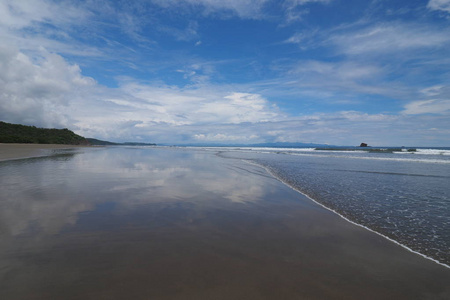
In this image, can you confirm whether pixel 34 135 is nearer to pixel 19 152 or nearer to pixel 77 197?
pixel 19 152

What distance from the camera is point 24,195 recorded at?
8141 millimetres

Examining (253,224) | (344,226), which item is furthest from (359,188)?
(253,224)

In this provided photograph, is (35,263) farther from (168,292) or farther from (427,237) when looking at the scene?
(427,237)

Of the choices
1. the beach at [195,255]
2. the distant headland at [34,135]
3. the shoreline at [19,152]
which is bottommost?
the beach at [195,255]

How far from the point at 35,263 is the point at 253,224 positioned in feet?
15.7

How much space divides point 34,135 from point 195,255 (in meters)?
87.7

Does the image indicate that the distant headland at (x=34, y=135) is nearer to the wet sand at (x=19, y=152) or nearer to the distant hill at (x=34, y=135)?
the distant hill at (x=34, y=135)

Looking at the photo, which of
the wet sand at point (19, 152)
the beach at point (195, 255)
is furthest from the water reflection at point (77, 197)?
the wet sand at point (19, 152)

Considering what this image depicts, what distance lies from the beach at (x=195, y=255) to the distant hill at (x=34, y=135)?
66.2 meters

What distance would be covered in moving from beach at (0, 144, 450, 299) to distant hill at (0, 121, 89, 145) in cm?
6617

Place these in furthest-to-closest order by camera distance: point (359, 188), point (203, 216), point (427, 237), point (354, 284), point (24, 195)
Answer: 1. point (359, 188)
2. point (24, 195)
3. point (203, 216)
4. point (427, 237)
5. point (354, 284)

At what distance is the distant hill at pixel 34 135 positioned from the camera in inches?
2180

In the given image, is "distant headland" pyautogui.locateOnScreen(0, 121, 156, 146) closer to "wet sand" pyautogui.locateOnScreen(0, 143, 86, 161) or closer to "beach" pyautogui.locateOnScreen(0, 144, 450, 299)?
"wet sand" pyautogui.locateOnScreen(0, 143, 86, 161)

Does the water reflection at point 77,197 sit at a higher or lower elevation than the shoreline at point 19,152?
lower
